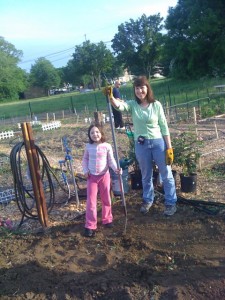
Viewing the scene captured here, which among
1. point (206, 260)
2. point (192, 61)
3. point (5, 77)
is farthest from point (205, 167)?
point (5, 77)

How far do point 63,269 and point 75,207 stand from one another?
174 cm

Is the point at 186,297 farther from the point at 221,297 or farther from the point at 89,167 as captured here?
the point at 89,167

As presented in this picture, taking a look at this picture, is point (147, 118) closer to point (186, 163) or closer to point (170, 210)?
point (170, 210)

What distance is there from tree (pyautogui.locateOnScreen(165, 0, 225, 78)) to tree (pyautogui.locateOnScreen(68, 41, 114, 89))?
1100 inches

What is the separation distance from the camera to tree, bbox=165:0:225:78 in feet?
92.1

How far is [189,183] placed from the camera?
5301mm

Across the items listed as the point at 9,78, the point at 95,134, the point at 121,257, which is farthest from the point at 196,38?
the point at 9,78

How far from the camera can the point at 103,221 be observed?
14.5ft

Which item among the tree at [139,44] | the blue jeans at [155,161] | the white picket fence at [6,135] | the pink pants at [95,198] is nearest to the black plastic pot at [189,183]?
the blue jeans at [155,161]

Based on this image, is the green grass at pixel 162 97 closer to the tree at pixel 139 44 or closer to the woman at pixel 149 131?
the woman at pixel 149 131

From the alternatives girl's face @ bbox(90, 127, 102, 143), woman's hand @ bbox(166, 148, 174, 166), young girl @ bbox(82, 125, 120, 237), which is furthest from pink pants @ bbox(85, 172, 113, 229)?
woman's hand @ bbox(166, 148, 174, 166)

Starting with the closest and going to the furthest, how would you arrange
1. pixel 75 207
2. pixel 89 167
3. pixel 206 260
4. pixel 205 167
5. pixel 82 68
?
1. pixel 206 260
2. pixel 89 167
3. pixel 75 207
4. pixel 205 167
5. pixel 82 68

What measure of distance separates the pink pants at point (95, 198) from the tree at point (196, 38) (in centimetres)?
2508

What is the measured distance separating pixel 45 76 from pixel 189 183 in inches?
2943
